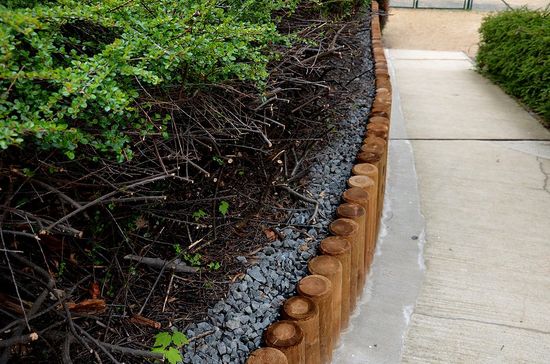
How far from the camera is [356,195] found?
2613mm

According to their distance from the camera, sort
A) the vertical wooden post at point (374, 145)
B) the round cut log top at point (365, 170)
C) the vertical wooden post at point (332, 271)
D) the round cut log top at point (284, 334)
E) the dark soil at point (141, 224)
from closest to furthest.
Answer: the dark soil at point (141, 224), the round cut log top at point (284, 334), the vertical wooden post at point (332, 271), the round cut log top at point (365, 170), the vertical wooden post at point (374, 145)

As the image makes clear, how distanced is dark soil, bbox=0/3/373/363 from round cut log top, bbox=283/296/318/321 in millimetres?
326

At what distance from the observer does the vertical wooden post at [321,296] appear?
1.99 meters

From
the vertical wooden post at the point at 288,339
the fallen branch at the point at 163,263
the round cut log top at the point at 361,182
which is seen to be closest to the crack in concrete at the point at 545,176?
the round cut log top at the point at 361,182

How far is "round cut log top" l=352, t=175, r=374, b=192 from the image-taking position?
2697mm

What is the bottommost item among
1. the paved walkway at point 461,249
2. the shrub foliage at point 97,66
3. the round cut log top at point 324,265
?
the paved walkway at point 461,249

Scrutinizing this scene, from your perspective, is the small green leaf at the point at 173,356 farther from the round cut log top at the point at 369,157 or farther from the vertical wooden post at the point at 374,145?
the vertical wooden post at the point at 374,145

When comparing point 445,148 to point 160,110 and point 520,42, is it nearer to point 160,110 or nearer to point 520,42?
point 520,42

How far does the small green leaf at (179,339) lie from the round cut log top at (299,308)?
0.38 meters

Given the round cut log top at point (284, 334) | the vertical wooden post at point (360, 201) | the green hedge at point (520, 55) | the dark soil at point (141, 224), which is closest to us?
the dark soil at point (141, 224)

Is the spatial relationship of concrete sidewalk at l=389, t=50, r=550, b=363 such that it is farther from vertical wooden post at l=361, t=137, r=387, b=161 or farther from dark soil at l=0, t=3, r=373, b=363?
dark soil at l=0, t=3, r=373, b=363

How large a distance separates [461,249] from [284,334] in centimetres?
189

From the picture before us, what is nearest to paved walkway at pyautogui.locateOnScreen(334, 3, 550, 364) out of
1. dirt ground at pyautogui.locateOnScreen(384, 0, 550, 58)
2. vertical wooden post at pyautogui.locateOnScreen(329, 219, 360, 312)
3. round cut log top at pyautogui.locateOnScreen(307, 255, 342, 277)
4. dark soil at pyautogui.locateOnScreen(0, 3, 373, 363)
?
vertical wooden post at pyautogui.locateOnScreen(329, 219, 360, 312)

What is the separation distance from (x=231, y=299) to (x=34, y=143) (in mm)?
994
